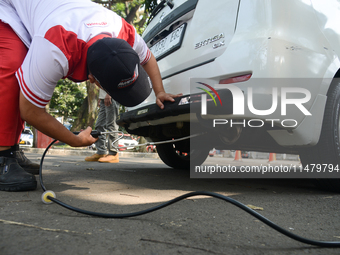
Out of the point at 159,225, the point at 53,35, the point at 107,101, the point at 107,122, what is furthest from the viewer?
the point at 107,122

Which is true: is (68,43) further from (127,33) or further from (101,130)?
(101,130)

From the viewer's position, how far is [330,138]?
1.80m

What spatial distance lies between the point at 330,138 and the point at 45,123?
1.74 metres

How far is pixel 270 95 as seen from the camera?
1690mm

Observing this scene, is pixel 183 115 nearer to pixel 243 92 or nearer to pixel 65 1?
pixel 243 92

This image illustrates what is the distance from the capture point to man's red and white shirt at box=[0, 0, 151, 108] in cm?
137

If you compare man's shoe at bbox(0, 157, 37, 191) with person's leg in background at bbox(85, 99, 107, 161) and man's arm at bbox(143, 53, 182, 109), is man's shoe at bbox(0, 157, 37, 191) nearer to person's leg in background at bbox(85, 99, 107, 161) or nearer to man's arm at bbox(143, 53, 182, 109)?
man's arm at bbox(143, 53, 182, 109)

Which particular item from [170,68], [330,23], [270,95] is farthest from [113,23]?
[330,23]

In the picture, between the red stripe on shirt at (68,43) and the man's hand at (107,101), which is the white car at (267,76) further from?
the man's hand at (107,101)

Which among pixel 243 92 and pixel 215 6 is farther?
pixel 215 6

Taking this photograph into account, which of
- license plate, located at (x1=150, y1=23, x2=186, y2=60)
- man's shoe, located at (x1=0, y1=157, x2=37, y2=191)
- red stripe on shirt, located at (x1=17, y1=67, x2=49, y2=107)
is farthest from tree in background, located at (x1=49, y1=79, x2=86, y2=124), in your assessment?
red stripe on shirt, located at (x1=17, y1=67, x2=49, y2=107)

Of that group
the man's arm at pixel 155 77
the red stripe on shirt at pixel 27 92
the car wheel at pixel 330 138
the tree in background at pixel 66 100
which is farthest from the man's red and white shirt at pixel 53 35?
the tree in background at pixel 66 100

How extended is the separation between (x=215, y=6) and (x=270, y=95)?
79 centimetres

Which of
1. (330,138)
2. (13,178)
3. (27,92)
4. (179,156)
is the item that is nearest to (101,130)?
(179,156)
